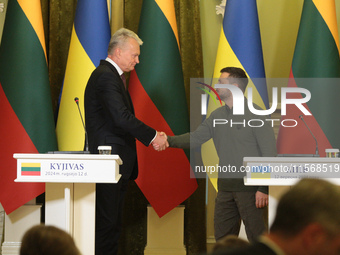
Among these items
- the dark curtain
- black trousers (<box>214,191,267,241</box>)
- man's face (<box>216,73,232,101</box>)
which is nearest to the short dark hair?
man's face (<box>216,73,232,101</box>)

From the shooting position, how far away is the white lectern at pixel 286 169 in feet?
10.3

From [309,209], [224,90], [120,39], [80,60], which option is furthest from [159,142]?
[309,209]

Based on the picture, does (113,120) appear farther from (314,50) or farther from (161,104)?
(314,50)

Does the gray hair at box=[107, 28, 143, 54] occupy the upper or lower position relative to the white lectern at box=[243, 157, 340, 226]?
upper

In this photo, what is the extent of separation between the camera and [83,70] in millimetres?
4566

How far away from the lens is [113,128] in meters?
3.68

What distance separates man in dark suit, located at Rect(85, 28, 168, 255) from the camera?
3.51 m

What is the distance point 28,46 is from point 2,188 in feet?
4.15

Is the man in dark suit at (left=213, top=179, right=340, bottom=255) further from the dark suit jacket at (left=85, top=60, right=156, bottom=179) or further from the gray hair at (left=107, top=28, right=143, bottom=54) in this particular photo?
A: the gray hair at (left=107, top=28, right=143, bottom=54)

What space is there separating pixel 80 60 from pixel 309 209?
152 inches

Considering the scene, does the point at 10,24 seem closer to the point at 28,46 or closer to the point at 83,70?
the point at 28,46

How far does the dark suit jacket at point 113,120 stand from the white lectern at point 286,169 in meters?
0.94

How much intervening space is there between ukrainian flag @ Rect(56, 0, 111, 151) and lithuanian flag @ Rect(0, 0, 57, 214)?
0.15 meters

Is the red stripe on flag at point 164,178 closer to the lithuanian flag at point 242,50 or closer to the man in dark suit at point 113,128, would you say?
the lithuanian flag at point 242,50
